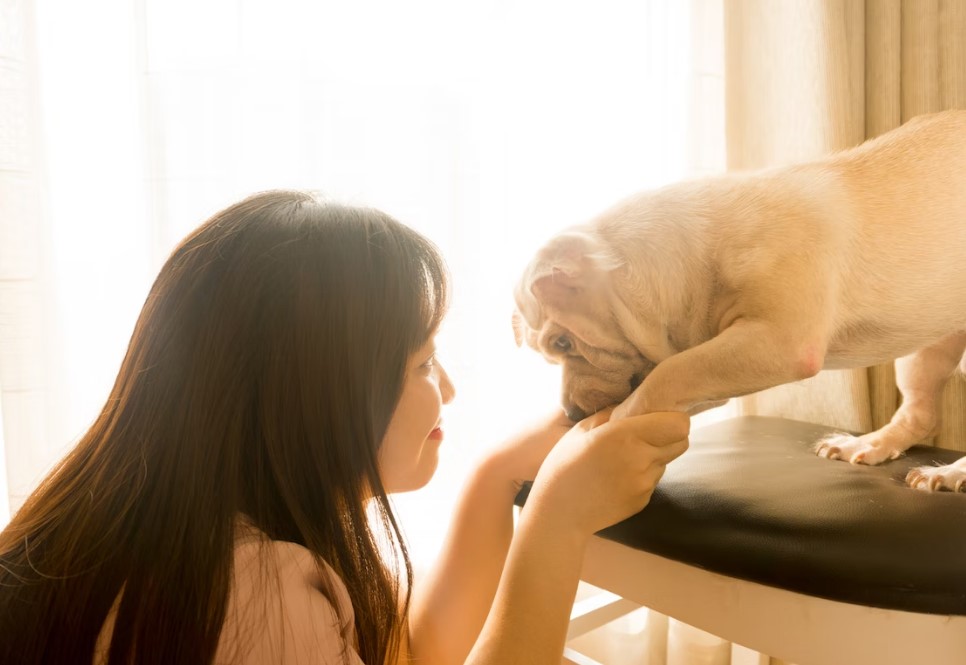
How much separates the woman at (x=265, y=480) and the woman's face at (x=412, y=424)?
0.04ft

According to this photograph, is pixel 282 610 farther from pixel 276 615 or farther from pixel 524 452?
pixel 524 452

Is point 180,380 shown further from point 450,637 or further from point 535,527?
point 450,637

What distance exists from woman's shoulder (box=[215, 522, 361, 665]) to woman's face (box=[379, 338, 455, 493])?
143 mm

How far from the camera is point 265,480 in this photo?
25.0 inches

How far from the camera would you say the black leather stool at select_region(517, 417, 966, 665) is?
0.61m

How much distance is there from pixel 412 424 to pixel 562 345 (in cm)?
18

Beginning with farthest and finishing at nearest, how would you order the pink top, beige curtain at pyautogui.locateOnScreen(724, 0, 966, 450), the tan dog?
beige curtain at pyautogui.locateOnScreen(724, 0, 966, 450), the tan dog, the pink top

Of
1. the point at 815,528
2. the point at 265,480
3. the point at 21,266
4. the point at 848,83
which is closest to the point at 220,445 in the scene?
the point at 265,480

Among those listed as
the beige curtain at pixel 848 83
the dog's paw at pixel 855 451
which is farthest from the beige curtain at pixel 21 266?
the beige curtain at pixel 848 83

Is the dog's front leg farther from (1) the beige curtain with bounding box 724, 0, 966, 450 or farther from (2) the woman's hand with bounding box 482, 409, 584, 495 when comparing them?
(1) the beige curtain with bounding box 724, 0, 966, 450

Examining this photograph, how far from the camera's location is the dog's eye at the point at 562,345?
0.78m

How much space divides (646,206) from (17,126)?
67 cm

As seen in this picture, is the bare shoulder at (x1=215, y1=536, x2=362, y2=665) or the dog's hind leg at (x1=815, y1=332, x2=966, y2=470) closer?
the bare shoulder at (x1=215, y1=536, x2=362, y2=665)

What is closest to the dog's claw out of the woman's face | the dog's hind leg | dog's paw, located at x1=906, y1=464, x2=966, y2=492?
dog's paw, located at x1=906, y1=464, x2=966, y2=492
